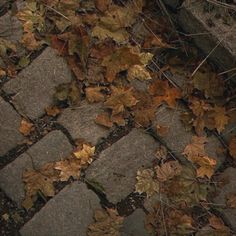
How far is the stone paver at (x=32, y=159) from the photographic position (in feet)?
7.89

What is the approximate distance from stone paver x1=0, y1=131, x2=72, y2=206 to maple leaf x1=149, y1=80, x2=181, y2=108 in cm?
61

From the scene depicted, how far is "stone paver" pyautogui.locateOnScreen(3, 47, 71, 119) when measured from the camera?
2621 millimetres

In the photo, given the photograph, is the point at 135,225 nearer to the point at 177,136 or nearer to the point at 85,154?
the point at 85,154

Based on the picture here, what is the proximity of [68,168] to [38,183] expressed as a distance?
186 mm

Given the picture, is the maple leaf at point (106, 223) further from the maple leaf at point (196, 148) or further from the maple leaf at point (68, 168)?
the maple leaf at point (196, 148)

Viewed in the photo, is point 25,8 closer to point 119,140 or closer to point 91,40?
point 91,40

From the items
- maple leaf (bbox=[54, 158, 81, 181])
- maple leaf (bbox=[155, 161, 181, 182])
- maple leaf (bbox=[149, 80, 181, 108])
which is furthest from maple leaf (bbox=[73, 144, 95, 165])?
maple leaf (bbox=[149, 80, 181, 108])

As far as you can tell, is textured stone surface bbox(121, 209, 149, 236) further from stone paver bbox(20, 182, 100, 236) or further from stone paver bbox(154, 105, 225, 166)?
stone paver bbox(154, 105, 225, 166)

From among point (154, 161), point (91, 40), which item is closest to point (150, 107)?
point (154, 161)

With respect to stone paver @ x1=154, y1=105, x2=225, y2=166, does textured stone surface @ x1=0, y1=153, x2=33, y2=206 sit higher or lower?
higher

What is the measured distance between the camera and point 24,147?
99.8 inches

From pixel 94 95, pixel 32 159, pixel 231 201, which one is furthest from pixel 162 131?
pixel 32 159

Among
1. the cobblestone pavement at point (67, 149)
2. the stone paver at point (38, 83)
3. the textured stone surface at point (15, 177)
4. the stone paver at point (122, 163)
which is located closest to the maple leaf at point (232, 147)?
the cobblestone pavement at point (67, 149)

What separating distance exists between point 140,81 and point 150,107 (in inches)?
7.2
